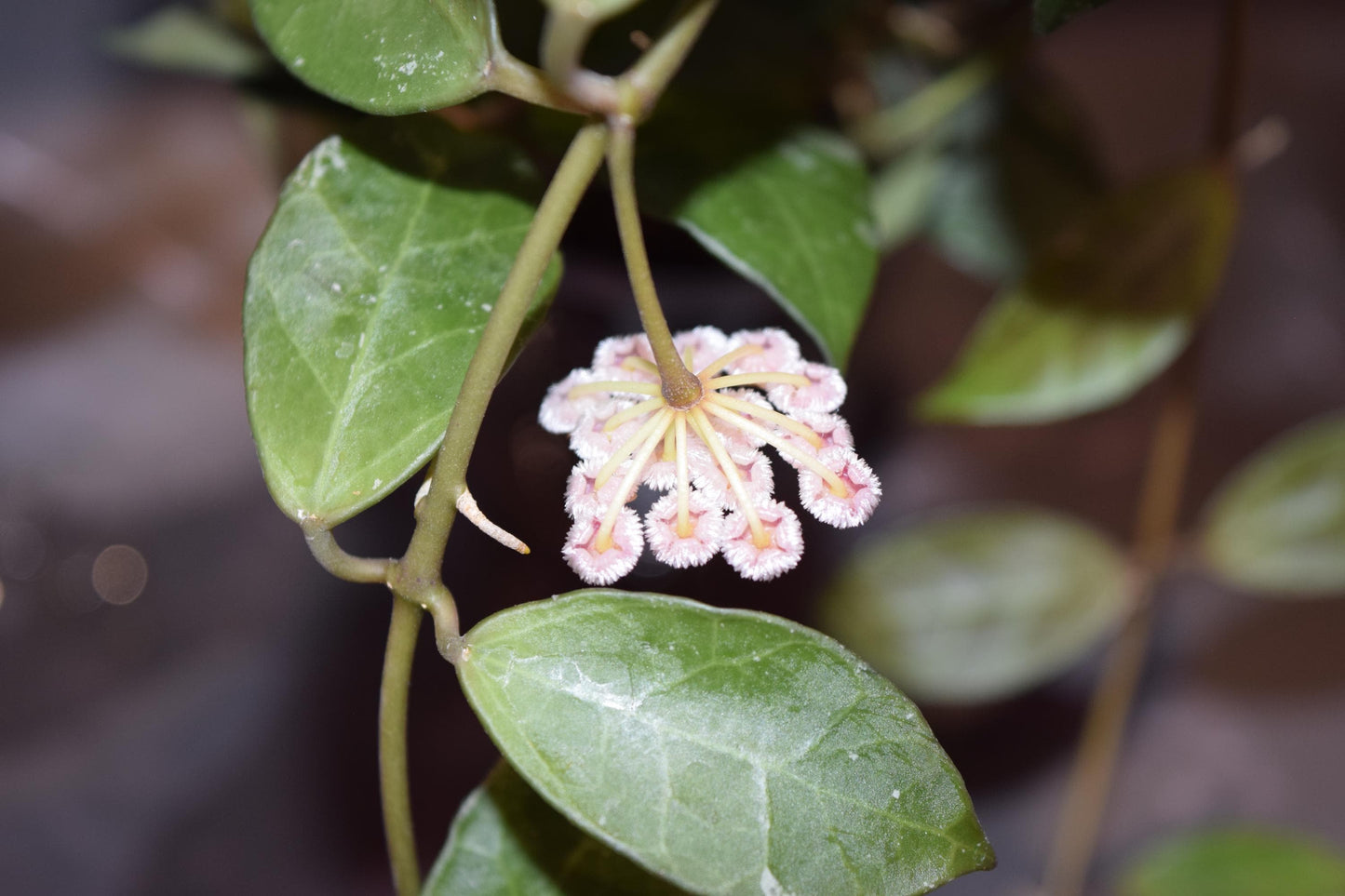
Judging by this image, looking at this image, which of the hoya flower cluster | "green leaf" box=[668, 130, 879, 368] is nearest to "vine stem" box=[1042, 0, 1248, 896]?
"green leaf" box=[668, 130, 879, 368]

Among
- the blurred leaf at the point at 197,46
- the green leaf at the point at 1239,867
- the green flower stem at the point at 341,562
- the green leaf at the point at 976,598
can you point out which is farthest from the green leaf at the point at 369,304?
the green leaf at the point at 1239,867

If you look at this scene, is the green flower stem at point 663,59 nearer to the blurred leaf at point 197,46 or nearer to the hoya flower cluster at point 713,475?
the hoya flower cluster at point 713,475

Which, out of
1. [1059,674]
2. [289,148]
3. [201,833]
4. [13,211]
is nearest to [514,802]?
[289,148]

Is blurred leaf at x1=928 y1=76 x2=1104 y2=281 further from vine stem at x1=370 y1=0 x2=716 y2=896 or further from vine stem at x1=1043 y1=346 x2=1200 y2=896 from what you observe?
vine stem at x1=370 y1=0 x2=716 y2=896

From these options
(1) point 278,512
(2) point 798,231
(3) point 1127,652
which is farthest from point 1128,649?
(1) point 278,512

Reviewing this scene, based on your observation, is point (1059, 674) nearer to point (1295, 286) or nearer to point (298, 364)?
point (1295, 286)
